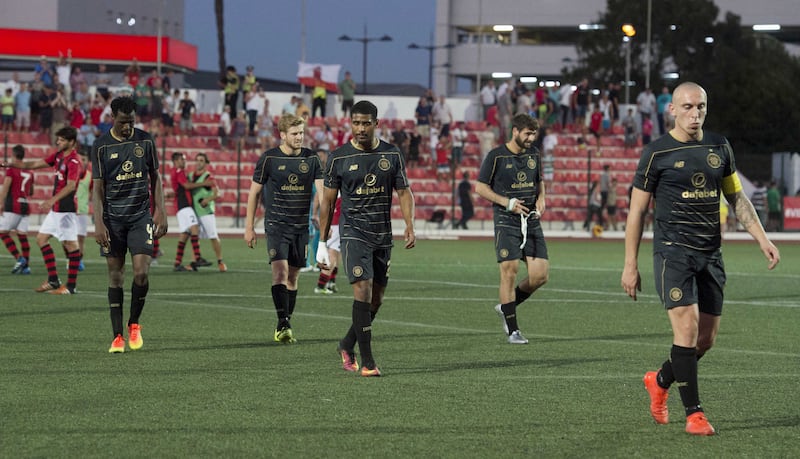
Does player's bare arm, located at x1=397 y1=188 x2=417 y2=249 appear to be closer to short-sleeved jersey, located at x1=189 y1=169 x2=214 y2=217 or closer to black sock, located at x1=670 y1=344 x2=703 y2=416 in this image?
black sock, located at x1=670 y1=344 x2=703 y2=416

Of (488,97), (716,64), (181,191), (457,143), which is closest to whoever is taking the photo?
(181,191)

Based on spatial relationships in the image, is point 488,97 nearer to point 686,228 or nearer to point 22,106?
point 22,106

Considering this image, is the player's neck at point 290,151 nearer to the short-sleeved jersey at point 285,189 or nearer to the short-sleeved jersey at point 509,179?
the short-sleeved jersey at point 285,189

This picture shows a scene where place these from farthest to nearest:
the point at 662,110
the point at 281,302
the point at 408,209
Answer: the point at 662,110
the point at 281,302
the point at 408,209

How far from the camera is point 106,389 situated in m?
8.97

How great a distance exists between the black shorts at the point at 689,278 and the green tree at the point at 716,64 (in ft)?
218

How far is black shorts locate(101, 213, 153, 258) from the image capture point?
36.5 feet

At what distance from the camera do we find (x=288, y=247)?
40.8ft

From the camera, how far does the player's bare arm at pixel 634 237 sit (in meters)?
7.66

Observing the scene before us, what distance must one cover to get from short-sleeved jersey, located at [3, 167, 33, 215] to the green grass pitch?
226 centimetres

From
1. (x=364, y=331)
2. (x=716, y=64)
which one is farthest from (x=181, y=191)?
(x=716, y=64)

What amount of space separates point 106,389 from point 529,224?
17.0 ft

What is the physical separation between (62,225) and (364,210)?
892 cm

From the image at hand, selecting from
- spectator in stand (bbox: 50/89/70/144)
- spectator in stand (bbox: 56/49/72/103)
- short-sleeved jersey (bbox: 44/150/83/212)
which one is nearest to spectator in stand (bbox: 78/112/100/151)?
spectator in stand (bbox: 50/89/70/144)
